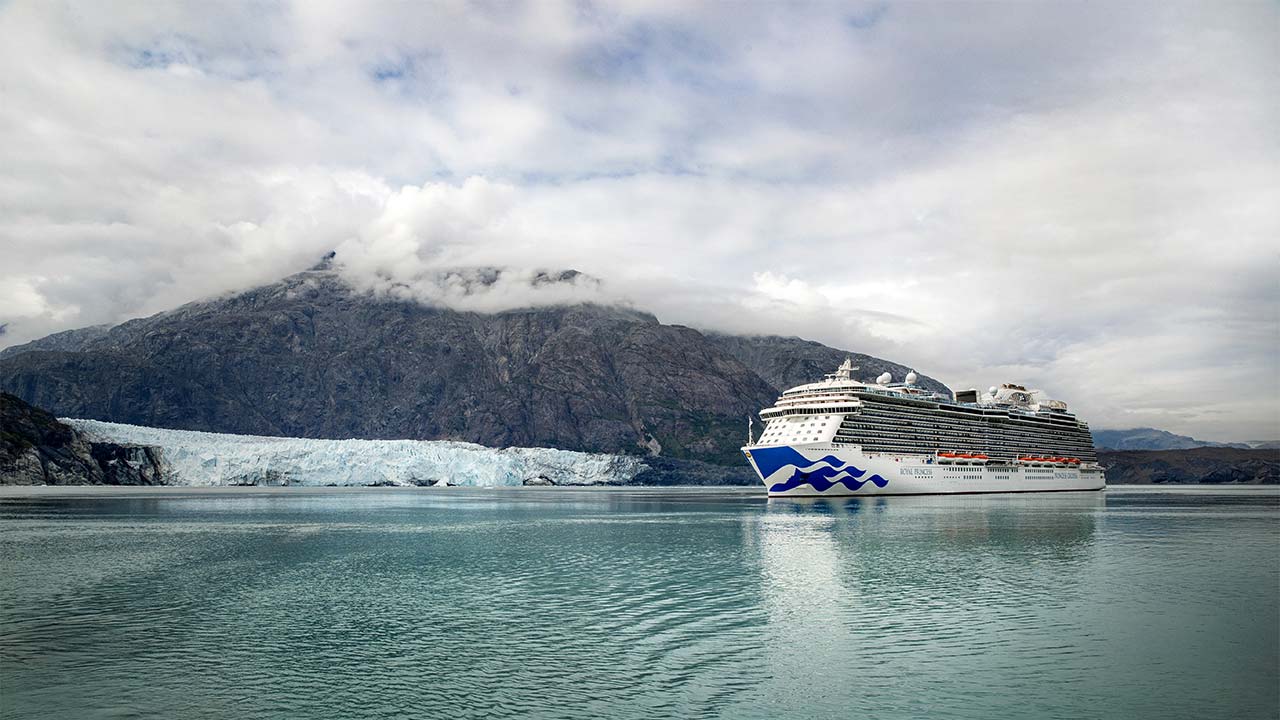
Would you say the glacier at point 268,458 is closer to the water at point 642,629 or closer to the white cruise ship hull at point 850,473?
the white cruise ship hull at point 850,473

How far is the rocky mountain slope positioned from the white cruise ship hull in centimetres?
12297

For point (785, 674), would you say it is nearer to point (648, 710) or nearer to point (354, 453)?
point (648, 710)

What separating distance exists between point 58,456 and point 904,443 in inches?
5665

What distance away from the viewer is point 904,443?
104812 mm

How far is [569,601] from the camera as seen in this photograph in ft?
86.9

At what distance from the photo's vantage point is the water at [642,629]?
1627 centimetres

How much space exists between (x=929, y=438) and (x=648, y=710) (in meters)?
101

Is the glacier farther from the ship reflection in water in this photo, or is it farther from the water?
the ship reflection in water

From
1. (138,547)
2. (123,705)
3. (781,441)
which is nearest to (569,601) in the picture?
(123,705)

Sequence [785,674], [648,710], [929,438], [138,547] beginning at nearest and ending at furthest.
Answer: [648,710], [785,674], [138,547], [929,438]

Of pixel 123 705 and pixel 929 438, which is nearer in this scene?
pixel 123 705

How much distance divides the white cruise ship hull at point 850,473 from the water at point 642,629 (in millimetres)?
49557

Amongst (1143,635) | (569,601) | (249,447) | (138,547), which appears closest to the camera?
(1143,635)

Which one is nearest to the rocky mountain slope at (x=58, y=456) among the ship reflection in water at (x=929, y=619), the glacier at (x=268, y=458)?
the glacier at (x=268, y=458)
